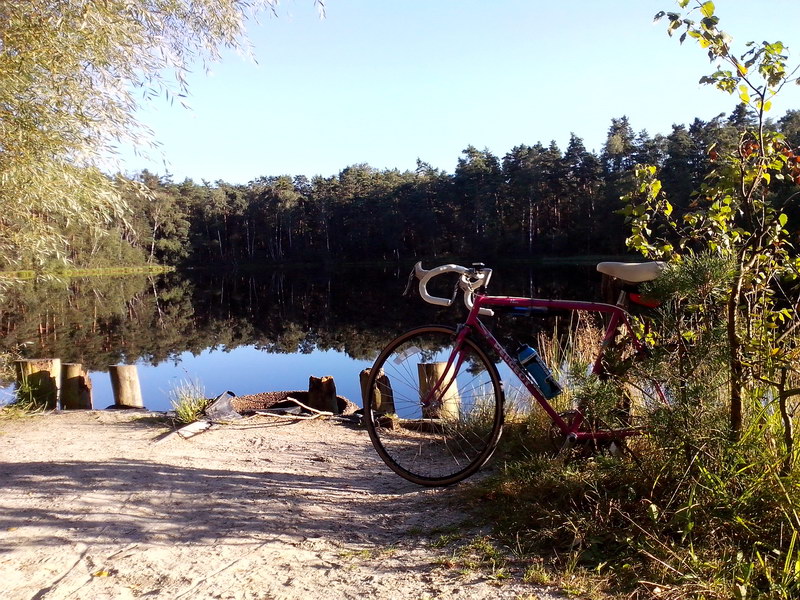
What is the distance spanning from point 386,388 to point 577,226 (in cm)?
5046

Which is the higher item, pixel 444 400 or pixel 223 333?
pixel 444 400

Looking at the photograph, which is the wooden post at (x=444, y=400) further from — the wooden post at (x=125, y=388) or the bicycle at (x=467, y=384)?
the wooden post at (x=125, y=388)

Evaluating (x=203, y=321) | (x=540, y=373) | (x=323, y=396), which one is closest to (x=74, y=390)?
(x=323, y=396)

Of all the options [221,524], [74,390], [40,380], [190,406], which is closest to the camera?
[221,524]

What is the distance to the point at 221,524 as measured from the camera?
9.66ft

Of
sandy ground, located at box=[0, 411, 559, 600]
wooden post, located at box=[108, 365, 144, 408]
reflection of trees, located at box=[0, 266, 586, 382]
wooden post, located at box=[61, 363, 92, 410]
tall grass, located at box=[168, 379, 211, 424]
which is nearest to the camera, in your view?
sandy ground, located at box=[0, 411, 559, 600]

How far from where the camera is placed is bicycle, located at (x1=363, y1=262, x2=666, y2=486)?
3070 mm

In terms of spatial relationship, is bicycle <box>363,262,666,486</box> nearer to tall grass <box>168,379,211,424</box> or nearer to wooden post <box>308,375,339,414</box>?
tall grass <box>168,379,211,424</box>

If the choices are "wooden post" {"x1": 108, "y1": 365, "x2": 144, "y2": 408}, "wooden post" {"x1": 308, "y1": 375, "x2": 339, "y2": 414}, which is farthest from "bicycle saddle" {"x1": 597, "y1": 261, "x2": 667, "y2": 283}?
"wooden post" {"x1": 108, "y1": 365, "x2": 144, "y2": 408}

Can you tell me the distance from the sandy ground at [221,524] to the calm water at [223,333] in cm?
394

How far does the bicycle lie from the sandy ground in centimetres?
26

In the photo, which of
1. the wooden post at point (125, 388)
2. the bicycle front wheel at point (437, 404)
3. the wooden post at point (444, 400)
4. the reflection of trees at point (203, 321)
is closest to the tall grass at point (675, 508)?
the bicycle front wheel at point (437, 404)

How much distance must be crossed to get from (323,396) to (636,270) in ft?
14.8

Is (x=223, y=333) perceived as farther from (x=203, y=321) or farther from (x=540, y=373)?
(x=540, y=373)
